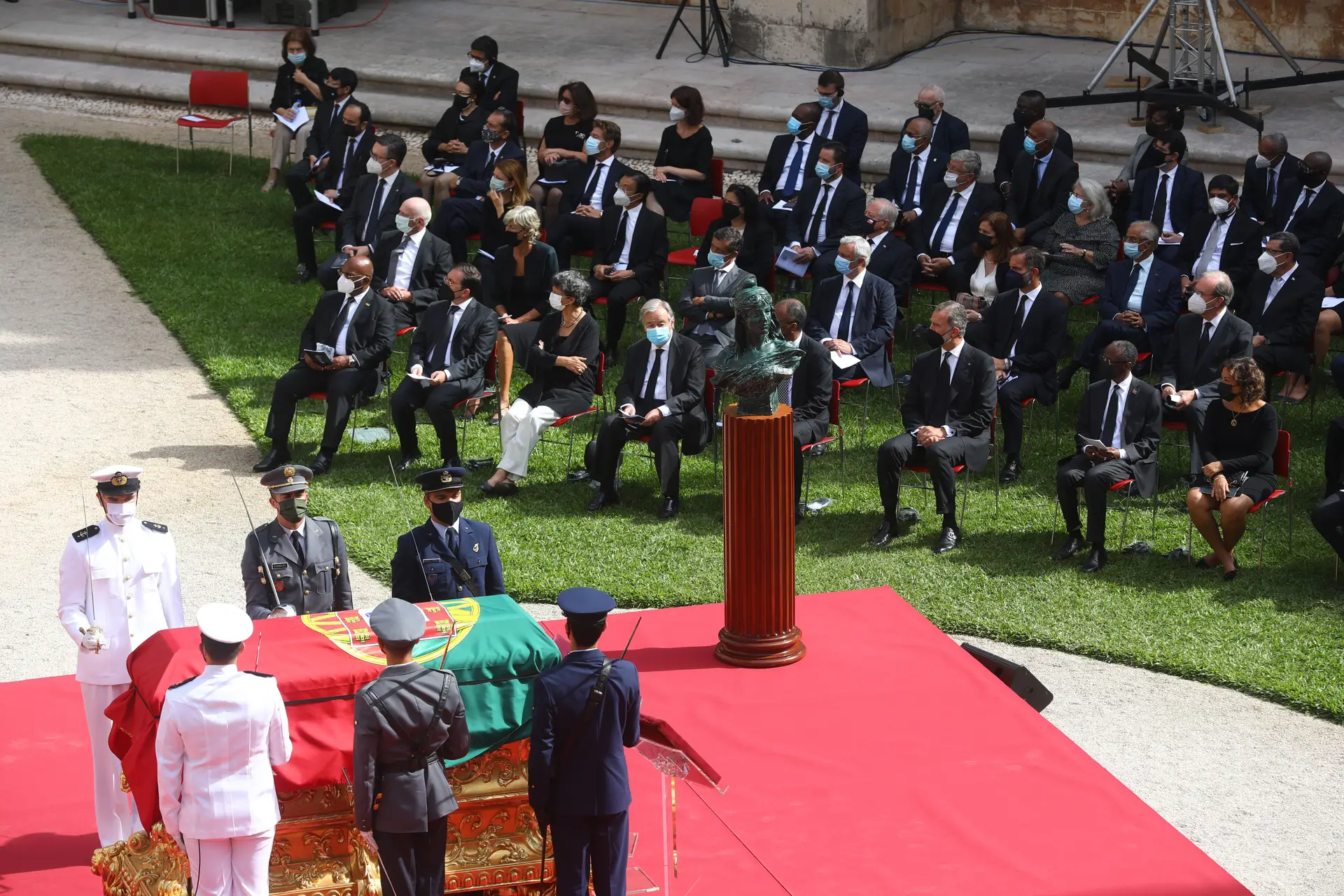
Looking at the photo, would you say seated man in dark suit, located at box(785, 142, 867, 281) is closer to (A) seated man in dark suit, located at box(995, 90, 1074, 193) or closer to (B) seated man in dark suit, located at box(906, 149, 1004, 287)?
(B) seated man in dark suit, located at box(906, 149, 1004, 287)

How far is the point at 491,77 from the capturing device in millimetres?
15805

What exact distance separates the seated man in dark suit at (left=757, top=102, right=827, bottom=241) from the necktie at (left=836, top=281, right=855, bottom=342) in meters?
2.08

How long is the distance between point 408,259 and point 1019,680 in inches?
262

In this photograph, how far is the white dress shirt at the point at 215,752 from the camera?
5.77 meters

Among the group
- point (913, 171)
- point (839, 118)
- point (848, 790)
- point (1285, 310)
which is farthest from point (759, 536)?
point (839, 118)

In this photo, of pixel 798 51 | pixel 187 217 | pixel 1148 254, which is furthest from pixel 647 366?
pixel 798 51

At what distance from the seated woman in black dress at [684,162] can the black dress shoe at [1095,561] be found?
216 inches

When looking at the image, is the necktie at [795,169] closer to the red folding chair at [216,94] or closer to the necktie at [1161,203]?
the necktie at [1161,203]

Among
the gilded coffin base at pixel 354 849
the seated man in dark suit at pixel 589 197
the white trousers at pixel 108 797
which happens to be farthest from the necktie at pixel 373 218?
the gilded coffin base at pixel 354 849

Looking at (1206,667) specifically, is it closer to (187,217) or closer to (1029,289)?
(1029,289)

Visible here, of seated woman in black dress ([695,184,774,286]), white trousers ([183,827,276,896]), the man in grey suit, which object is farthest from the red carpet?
seated woman in black dress ([695,184,774,286])

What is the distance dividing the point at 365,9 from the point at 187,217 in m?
6.06

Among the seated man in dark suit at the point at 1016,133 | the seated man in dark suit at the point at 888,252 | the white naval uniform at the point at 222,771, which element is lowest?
the white naval uniform at the point at 222,771

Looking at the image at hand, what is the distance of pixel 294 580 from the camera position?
7.54 metres
